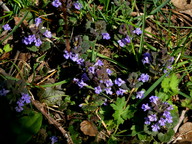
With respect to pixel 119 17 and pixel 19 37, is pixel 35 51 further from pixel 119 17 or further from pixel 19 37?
pixel 119 17

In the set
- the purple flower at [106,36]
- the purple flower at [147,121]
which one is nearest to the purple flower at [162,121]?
the purple flower at [147,121]

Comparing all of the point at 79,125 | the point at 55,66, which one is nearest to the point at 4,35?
the point at 55,66

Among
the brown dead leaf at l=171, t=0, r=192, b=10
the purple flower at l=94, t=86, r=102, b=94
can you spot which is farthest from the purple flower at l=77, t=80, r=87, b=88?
the brown dead leaf at l=171, t=0, r=192, b=10

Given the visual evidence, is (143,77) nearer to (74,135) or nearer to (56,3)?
(74,135)

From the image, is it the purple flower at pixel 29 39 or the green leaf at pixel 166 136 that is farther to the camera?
the purple flower at pixel 29 39

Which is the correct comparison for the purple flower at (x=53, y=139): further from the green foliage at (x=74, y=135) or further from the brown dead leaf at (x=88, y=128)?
the brown dead leaf at (x=88, y=128)

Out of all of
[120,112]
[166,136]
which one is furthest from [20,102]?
[166,136]

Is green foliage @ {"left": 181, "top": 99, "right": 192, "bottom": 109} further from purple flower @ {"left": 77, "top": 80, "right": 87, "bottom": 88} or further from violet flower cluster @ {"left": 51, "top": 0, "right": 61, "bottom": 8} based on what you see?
violet flower cluster @ {"left": 51, "top": 0, "right": 61, "bottom": 8}
